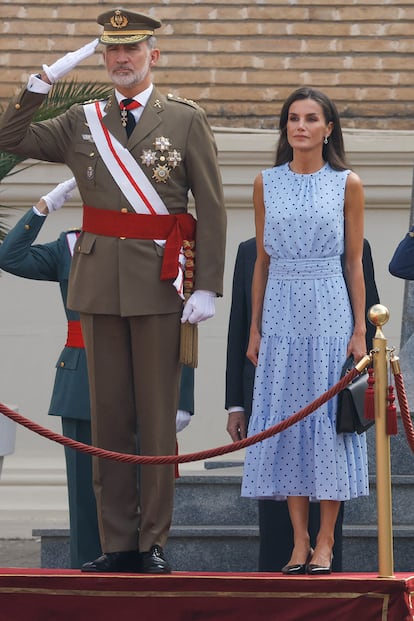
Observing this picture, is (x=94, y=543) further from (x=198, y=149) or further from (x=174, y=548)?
(x=198, y=149)

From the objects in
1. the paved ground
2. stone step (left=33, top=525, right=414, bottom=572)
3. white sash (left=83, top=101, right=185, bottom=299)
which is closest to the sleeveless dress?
white sash (left=83, top=101, right=185, bottom=299)

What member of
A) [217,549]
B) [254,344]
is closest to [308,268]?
[254,344]

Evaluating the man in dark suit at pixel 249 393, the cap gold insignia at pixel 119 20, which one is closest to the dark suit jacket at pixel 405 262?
the man in dark suit at pixel 249 393

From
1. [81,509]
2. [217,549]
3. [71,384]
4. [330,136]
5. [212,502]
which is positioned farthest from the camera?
[212,502]

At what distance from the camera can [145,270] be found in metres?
5.51

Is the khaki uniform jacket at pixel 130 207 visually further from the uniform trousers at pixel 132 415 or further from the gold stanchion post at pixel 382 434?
the gold stanchion post at pixel 382 434

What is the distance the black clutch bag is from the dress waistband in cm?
33

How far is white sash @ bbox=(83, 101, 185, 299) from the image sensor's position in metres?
5.50

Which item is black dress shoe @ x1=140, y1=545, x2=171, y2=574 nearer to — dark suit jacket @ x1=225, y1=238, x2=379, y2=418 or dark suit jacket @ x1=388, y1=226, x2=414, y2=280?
dark suit jacket @ x1=225, y1=238, x2=379, y2=418

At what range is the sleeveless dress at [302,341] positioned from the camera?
5.48 metres

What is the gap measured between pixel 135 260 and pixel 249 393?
877mm

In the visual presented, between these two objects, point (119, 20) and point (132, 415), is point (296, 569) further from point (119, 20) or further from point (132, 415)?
point (119, 20)

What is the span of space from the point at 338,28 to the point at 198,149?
443cm

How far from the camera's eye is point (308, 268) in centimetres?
556
